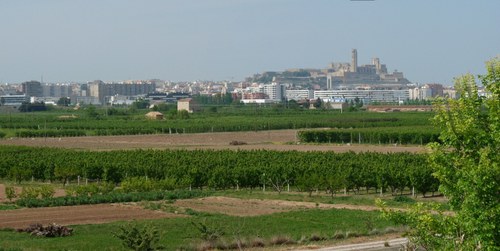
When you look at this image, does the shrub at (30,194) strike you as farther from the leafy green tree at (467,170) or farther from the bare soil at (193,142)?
the bare soil at (193,142)

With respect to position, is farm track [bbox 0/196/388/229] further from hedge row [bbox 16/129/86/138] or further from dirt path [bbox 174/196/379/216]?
hedge row [bbox 16/129/86/138]

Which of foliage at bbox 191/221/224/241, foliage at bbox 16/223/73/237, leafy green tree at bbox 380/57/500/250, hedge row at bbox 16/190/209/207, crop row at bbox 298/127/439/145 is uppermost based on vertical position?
leafy green tree at bbox 380/57/500/250

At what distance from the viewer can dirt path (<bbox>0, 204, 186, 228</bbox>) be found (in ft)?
122

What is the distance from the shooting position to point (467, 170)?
17.4 meters

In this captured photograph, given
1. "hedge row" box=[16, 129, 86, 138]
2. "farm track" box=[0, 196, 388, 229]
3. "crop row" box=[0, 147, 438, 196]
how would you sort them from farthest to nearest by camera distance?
"hedge row" box=[16, 129, 86, 138], "crop row" box=[0, 147, 438, 196], "farm track" box=[0, 196, 388, 229]

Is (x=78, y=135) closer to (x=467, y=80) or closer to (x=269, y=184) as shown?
(x=269, y=184)

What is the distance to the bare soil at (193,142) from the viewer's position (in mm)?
91644

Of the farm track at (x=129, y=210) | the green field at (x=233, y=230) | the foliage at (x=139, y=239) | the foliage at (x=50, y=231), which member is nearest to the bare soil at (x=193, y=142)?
the farm track at (x=129, y=210)

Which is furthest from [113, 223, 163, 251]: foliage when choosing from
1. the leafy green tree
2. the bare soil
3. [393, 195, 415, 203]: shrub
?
the bare soil

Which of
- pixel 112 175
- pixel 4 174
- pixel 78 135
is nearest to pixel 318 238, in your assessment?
pixel 112 175

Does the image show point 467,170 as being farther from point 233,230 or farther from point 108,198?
point 108,198

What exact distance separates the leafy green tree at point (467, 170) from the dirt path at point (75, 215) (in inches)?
835

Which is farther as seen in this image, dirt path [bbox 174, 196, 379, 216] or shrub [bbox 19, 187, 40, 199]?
shrub [bbox 19, 187, 40, 199]

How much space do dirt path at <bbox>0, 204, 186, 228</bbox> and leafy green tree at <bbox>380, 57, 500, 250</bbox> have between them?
21.2m
